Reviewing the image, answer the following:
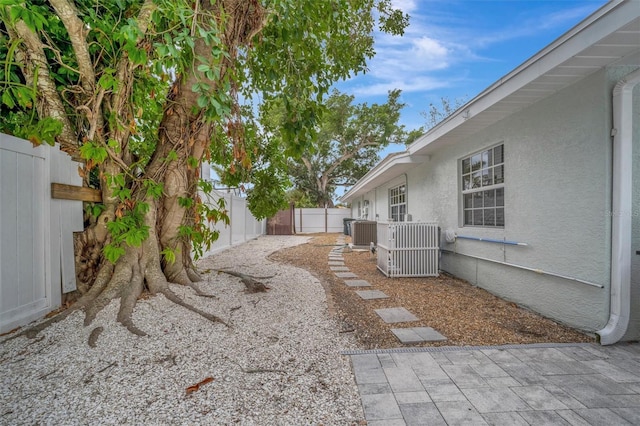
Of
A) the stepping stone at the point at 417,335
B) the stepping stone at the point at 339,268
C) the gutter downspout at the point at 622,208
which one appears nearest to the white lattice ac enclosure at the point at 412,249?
the stepping stone at the point at 339,268

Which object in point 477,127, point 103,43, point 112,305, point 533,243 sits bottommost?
point 112,305

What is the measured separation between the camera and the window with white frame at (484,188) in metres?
4.59

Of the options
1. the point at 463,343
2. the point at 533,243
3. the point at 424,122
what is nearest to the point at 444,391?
the point at 463,343

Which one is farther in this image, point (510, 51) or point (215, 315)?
point (510, 51)

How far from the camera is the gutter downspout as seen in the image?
275cm

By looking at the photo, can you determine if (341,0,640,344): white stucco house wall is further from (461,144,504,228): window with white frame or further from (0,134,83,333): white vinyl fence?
(0,134,83,333): white vinyl fence

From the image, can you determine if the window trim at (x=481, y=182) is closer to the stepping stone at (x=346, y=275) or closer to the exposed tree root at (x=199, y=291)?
the stepping stone at (x=346, y=275)

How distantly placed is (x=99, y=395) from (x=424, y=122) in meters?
18.2

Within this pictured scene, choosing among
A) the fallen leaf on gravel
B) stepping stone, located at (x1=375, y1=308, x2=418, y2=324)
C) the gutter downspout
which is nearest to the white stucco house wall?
the gutter downspout

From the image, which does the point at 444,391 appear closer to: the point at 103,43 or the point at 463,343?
the point at 463,343

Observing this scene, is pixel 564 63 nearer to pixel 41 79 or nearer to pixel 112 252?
pixel 112 252

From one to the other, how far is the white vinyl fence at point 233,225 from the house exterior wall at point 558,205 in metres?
5.94

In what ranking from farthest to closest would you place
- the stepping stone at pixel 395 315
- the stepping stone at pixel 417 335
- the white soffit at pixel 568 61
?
the stepping stone at pixel 395 315, the stepping stone at pixel 417 335, the white soffit at pixel 568 61

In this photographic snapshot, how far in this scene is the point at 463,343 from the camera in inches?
111
